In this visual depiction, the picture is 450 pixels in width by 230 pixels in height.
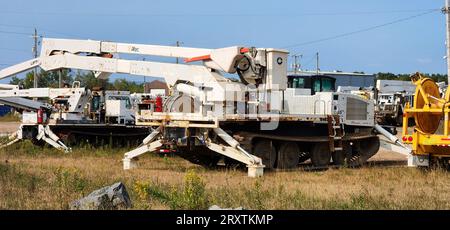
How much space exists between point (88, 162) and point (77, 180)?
6.57 metres

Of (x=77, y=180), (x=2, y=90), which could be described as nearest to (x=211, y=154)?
(x=77, y=180)

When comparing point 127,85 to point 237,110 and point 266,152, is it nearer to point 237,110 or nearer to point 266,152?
point 266,152

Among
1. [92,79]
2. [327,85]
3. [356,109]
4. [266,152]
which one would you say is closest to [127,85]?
[92,79]

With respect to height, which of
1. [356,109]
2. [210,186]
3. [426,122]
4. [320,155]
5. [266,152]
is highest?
[356,109]

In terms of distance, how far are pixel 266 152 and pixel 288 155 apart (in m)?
0.79

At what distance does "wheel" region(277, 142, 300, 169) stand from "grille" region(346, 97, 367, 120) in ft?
6.47

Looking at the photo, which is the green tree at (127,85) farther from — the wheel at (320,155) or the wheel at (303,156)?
the wheel at (320,155)

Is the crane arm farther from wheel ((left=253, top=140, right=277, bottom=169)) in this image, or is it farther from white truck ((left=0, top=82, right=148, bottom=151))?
wheel ((left=253, top=140, right=277, bottom=169))

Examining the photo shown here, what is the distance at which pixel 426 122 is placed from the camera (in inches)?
577

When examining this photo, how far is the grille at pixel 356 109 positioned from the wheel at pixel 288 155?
1.97m

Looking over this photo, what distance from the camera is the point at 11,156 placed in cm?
1920

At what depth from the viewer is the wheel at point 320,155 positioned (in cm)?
1695

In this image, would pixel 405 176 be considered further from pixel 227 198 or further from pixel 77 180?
pixel 77 180

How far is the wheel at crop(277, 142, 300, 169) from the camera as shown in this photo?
16094mm
